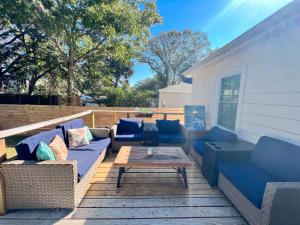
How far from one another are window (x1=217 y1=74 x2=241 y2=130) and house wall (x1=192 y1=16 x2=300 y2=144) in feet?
0.69

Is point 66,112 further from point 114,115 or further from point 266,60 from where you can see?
point 266,60

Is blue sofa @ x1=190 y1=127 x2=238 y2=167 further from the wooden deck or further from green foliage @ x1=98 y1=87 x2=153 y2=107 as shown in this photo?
green foliage @ x1=98 y1=87 x2=153 y2=107

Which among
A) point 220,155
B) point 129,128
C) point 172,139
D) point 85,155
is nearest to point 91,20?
point 129,128

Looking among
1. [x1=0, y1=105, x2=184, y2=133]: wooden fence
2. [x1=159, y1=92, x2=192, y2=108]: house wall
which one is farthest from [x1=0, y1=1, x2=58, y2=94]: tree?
[x1=159, y1=92, x2=192, y2=108]: house wall

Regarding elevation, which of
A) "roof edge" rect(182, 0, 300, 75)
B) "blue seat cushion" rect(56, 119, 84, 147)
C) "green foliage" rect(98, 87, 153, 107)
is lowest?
"blue seat cushion" rect(56, 119, 84, 147)

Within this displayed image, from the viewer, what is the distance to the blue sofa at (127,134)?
13.1ft

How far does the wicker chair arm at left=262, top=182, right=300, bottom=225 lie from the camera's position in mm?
1494

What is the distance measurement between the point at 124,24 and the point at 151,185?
6.65 meters

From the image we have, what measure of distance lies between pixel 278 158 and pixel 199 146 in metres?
1.45

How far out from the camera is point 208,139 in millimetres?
3791

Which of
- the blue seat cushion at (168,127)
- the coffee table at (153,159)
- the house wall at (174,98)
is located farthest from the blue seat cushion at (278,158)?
the house wall at (174,98)

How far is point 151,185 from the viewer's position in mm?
2734

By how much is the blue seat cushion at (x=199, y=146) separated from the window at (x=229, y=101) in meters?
0.73

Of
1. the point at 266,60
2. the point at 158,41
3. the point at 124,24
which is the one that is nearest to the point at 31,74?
the point at 124,24
